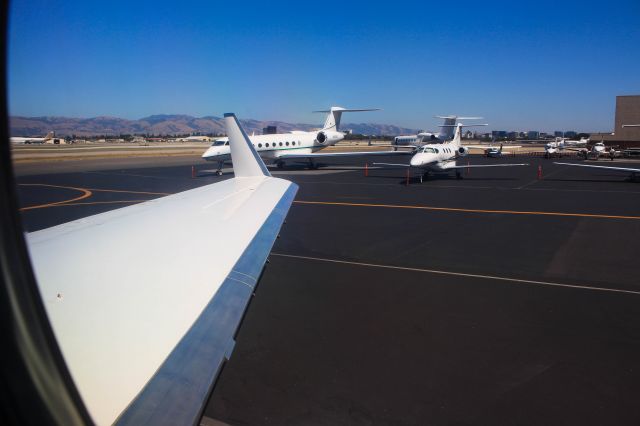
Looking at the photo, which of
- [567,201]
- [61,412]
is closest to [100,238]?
[61,412]

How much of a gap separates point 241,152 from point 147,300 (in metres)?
5.39

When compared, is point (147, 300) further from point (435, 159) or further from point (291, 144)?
point (291, 144)

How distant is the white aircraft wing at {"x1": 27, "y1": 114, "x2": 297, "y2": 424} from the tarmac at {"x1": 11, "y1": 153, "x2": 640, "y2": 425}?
39cm

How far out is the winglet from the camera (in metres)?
7.27

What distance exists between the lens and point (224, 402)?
14.6 ft

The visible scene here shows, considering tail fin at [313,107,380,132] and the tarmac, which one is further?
tail fin at [313,107,380,132]

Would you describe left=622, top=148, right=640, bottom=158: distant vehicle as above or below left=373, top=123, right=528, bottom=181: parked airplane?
below

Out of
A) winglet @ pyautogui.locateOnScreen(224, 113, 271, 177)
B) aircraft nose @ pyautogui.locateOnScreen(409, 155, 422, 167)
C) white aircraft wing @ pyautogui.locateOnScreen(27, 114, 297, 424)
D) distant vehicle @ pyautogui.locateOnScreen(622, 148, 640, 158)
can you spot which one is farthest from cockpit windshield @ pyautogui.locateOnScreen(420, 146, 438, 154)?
distant vehicle @ pyautogui.locateOnScreen(622, 148, 640, 158)

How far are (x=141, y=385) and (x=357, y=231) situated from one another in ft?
35.7

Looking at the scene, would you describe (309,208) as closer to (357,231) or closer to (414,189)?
(357,231)

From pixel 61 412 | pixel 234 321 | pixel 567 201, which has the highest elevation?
pixel 61 412

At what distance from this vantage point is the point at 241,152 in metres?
7.81

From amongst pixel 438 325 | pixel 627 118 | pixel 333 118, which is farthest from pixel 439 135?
pixel 438 325

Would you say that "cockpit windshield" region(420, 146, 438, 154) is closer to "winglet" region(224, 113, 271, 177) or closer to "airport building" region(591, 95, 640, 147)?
"winglet" region(224, 113, 271, 177)
